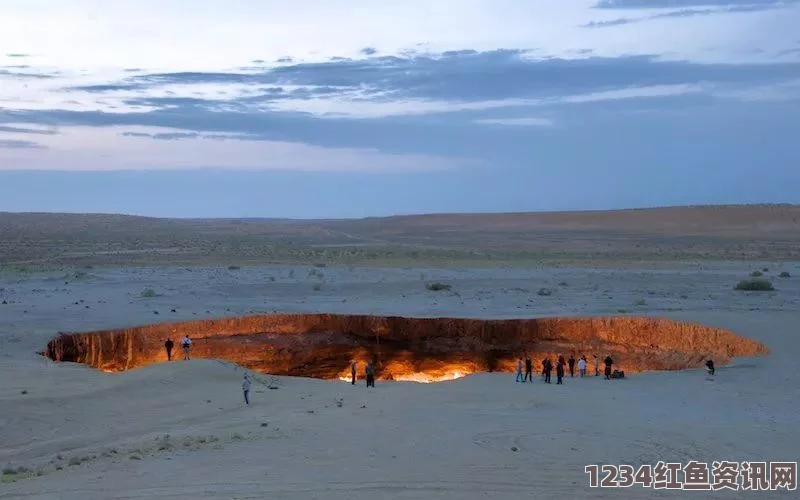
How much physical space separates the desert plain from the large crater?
151cm

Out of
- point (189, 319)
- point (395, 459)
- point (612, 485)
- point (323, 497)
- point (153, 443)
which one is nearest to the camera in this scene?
point (323, 497)

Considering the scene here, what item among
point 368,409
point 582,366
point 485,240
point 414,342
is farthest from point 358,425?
point 485,240

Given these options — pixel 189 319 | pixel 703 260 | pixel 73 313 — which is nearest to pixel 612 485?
pixel 189 319

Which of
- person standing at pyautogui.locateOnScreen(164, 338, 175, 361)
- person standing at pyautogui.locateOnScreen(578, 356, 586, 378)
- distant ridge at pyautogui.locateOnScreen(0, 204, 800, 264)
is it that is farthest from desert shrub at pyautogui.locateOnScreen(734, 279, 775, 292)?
person standing at pyautogui.locateOnScreen(164, 338, 175, 361)

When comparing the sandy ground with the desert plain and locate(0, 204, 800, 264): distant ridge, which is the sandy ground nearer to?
the desert plain

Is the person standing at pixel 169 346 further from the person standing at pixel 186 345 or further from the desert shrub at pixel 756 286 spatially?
the desert shrub at pixel 756 286

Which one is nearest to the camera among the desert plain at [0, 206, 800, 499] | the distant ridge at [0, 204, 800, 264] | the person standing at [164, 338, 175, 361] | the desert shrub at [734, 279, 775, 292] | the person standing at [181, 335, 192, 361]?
the desert plain at [0, 206, 800, 499]

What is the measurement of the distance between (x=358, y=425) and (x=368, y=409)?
193 cm

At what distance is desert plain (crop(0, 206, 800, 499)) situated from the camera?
10820mm

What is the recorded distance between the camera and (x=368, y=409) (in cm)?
1634

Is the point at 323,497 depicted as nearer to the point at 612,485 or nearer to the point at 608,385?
the point at 612,485

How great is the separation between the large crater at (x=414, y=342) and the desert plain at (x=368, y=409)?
1.51 meters

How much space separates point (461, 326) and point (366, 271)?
847 inches

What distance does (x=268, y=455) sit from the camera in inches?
477
